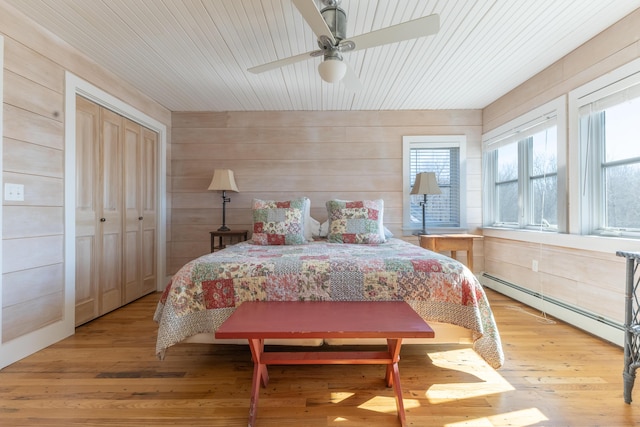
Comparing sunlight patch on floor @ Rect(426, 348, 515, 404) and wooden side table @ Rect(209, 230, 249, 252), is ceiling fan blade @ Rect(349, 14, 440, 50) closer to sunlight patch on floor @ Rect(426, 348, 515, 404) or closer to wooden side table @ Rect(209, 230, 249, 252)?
sunlight patch on floor @ Rect(426, 348, 515, 404)

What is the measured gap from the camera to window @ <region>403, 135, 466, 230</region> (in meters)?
3.63

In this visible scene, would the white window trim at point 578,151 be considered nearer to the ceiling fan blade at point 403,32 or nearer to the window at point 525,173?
the window at point 525,173

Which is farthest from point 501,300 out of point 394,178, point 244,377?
point 244,377

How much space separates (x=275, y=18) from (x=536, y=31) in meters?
1.80

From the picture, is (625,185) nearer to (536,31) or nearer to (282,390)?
(536,31)

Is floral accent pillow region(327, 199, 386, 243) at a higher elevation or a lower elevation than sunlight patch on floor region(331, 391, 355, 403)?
higher

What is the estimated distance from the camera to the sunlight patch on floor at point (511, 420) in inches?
51.4

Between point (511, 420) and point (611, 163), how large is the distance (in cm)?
194

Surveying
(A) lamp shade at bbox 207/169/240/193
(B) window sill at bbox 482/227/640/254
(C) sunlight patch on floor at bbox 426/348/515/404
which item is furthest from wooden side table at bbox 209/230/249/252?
(B) window sill at bbox 482/227/640/254

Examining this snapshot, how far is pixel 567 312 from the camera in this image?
7.90 ft

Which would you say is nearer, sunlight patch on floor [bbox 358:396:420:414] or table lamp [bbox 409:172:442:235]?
sunlight patch on floor [bbox 358:396:420:414]

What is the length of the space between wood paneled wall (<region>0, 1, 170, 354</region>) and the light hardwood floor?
0.33 m

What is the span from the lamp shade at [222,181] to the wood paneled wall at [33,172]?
52.5 inches

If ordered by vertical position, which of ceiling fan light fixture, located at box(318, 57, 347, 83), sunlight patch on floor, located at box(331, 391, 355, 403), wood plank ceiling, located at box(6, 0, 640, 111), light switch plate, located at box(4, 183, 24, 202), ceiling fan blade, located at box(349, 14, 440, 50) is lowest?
sunlight patch on floor, located at box(331, 391, 355, 403)
